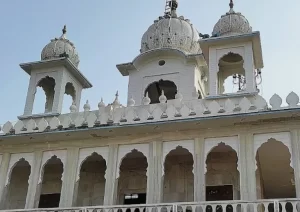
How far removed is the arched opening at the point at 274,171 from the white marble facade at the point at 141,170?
0.74 feet

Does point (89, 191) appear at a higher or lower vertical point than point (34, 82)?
lower

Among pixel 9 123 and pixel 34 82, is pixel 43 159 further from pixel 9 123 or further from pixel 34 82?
pixel 34 82

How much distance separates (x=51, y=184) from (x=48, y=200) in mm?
581

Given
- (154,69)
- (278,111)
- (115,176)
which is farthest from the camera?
(154,69)

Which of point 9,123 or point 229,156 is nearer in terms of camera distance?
point 229,156

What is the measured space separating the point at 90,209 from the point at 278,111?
19.3ft

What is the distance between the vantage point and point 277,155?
594 inches

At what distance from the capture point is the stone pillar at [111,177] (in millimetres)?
14359

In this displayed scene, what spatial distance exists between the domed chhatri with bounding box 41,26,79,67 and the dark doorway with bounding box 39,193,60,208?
537 cm

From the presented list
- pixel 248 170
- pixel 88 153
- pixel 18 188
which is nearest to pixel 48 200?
pixel 18 188

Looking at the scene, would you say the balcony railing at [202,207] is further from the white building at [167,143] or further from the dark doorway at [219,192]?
the dark doorway at [219,192]

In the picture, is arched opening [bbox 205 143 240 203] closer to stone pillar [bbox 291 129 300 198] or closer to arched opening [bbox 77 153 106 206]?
stone pillar [bbox 291 129 300 198]

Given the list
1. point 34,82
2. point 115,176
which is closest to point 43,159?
point 115,176

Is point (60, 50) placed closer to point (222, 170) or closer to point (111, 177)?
point (111, 177)
